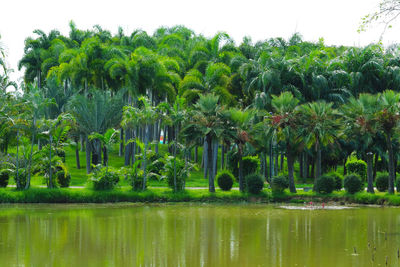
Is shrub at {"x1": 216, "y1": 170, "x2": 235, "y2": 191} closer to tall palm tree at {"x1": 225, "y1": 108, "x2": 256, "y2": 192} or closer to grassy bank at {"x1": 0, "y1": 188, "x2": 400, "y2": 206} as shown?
tall palm tree at {"x1": 225, "y1": 108, "x2": 256, "y2": 192}

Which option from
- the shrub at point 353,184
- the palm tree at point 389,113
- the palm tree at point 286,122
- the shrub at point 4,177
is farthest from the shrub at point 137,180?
the palm tree at point 389,113

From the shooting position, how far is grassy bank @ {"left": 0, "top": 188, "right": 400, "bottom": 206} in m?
34.2

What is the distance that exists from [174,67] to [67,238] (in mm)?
32362

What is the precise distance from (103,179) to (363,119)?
16.9 metres

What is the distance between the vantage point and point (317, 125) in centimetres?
3591

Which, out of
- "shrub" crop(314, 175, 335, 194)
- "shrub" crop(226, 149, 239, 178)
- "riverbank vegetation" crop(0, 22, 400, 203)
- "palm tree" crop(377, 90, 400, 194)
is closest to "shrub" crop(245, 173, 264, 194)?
"riverbank vegetation" crop(0, 22, 400, 203)

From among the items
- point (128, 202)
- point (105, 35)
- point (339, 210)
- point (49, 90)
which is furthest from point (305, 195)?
point (105, 35)

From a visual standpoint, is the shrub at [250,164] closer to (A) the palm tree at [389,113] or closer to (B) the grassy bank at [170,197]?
(B) the grassy bank at [170,197]

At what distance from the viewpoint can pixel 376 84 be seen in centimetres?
5225

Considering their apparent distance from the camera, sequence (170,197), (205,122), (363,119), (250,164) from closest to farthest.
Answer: (363,119), (170,197), (205,122), (250,164)

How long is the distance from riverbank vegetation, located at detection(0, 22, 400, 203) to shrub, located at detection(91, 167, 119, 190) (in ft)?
0.22

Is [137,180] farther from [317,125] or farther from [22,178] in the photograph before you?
[317,125]

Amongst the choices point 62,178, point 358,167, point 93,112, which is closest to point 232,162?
point 358,167

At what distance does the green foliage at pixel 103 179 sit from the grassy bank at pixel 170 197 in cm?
54
